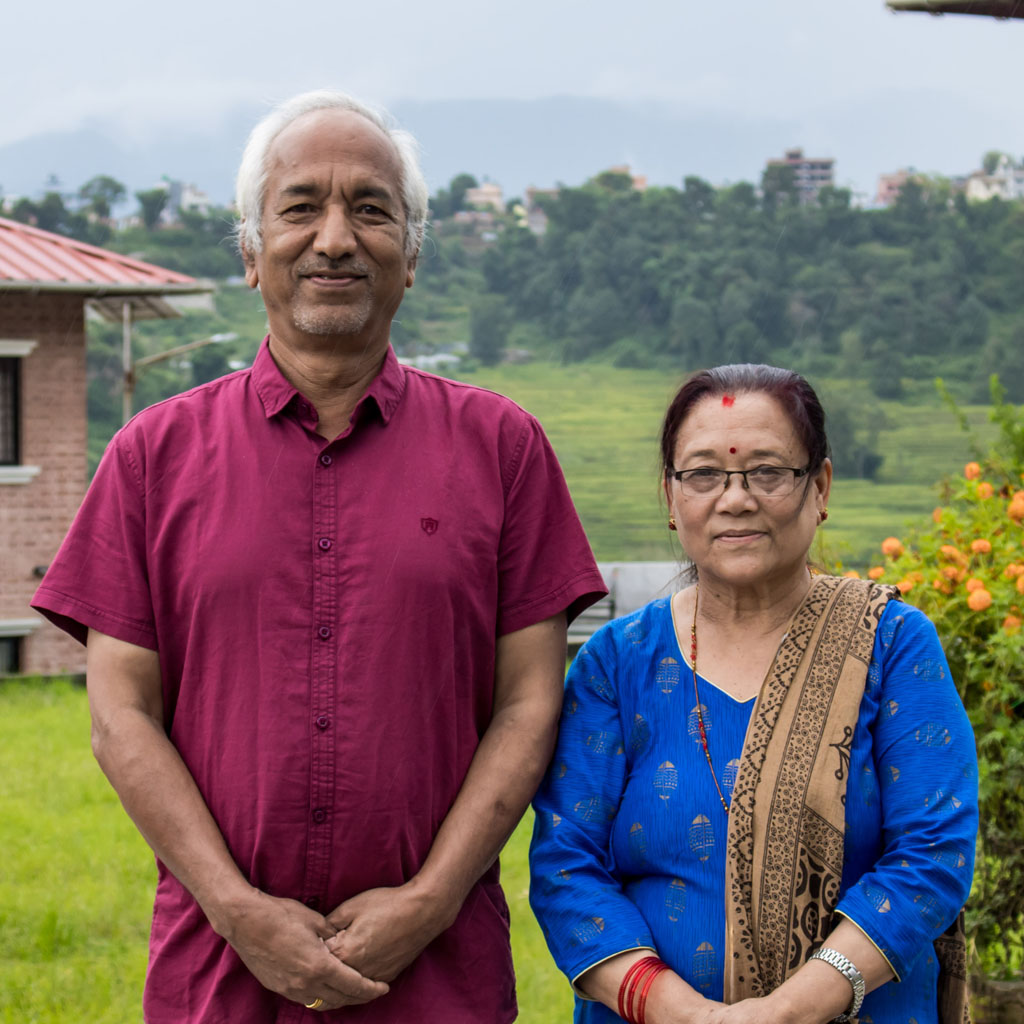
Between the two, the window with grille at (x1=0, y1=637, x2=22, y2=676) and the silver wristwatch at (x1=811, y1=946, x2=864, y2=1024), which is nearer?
the silver wristwatch at (x1=811, y1=946, x2=864, y2=1024)

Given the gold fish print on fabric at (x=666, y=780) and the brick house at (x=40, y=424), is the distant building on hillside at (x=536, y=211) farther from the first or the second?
the gold fish print on fabric at (x=666, y=780)

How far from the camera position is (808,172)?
53.2 m

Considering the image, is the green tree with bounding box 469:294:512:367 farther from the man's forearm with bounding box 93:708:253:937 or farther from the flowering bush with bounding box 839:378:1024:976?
the man's forearm with bounding box 93:708:253:937

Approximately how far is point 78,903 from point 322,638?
412cm

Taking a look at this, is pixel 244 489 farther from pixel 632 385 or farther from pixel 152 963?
pixel 632 385

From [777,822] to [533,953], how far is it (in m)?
3.16

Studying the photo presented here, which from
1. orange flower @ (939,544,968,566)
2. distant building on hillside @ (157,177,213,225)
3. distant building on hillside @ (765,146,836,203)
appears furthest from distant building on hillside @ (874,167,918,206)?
orange flower @ (939,544,968,566)

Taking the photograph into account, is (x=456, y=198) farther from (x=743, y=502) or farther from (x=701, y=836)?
(x=701, y=836)

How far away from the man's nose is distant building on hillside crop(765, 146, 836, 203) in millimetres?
49695

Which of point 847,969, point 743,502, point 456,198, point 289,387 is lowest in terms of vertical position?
point 847,969

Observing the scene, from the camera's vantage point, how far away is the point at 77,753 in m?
8.85

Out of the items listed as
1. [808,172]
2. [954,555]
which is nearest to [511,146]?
[808,172]

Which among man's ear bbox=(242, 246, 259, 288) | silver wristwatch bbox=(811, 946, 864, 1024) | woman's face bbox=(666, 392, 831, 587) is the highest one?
man's ear bbox=(242, 246, 259, 288)

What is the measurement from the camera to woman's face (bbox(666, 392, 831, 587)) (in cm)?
220
